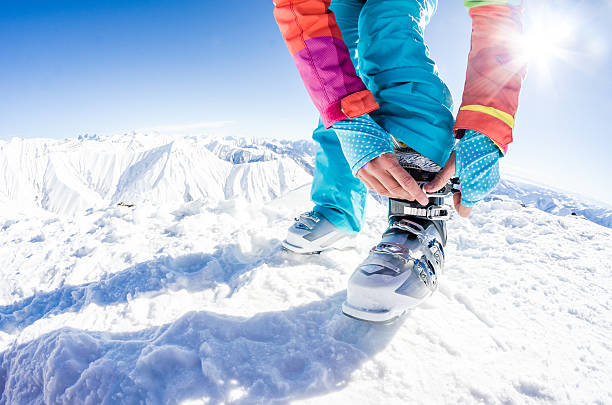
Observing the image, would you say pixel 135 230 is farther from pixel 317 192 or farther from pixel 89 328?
pixel 317 192

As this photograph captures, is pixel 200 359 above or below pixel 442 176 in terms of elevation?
below

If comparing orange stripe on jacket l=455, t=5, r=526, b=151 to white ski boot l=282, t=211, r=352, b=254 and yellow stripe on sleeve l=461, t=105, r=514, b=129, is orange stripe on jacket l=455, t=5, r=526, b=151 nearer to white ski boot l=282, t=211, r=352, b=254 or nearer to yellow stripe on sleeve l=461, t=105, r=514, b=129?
yellow stripe on sleeve l=461, t=105, r=514, b=129

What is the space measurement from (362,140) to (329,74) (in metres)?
0.25

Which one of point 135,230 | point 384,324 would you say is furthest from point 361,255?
point 135,230

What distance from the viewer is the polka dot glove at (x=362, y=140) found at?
89cm

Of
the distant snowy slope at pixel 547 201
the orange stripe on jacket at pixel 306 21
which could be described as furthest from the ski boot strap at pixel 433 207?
the distant snowy slope at pixel 547 201

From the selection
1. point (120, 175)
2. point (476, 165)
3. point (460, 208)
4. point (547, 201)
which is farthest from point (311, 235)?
point (547, 201)

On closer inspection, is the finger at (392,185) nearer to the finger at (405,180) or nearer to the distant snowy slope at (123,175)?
the finger at (405,180)

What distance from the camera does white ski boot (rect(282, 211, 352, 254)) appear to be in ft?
4.70

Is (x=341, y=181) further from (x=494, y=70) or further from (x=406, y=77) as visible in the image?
(x=494, y=70)

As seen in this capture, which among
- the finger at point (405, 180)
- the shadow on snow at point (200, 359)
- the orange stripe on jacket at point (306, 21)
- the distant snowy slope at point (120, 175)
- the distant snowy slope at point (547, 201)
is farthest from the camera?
the distant snowy slope at point (547, 201)

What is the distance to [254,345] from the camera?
792mm

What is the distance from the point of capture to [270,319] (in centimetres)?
91

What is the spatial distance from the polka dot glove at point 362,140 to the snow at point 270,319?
507 millimetres
